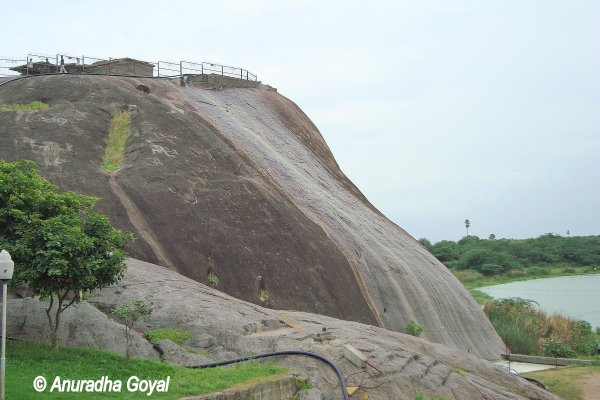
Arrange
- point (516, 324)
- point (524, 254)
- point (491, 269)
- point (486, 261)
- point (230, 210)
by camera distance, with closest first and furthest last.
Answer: point (230, 210), point (516, 324), point (491, 269), point (486, 261), point (524, 254)

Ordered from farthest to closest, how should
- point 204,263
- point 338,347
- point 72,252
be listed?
1. point 204,263
2. point 338,347
3. point 72,252

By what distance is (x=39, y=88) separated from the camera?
85.1ft

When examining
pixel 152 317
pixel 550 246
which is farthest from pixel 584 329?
pixel 550 246

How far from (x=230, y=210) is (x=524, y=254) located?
71730mm

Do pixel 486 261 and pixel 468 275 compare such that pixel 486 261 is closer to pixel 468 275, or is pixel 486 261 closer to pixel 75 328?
pixel 468 275

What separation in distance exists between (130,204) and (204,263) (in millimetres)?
2864

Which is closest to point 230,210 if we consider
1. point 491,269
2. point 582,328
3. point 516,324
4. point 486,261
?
point 516,324

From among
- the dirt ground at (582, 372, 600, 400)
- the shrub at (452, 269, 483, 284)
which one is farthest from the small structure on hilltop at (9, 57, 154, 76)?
the shrub at (452, 269, 483, 284)

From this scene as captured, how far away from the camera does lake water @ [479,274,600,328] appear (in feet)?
156

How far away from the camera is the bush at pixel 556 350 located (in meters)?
29.1

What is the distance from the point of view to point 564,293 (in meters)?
57.8

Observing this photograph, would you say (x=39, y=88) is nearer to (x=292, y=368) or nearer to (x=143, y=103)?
(x=143, y=103)

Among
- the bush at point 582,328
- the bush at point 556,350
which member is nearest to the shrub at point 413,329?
the bush at point 556,350

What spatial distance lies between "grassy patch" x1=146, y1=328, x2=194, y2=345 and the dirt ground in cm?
1289
